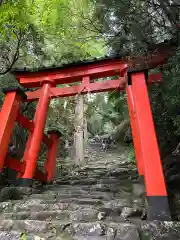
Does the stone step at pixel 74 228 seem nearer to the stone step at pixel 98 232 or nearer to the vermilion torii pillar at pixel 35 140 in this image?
the stone step at pixel 98 232

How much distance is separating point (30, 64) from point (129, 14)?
171 inches

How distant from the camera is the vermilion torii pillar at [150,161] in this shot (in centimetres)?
341

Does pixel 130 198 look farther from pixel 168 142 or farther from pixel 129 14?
pixel 129 14

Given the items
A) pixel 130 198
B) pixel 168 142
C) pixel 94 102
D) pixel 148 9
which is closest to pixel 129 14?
pixel 148 9

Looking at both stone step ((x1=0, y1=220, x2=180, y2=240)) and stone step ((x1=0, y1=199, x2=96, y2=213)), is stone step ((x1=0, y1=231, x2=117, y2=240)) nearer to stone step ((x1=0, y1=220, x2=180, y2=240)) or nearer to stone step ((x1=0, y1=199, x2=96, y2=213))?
stone step ((x1=0, y1=220, x2=180, y2=240))

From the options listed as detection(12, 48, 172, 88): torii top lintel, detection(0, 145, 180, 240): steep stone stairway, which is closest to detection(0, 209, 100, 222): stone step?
detection(0, 145, 180, 240): steep stone stairway

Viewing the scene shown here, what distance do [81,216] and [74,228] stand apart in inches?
16.1

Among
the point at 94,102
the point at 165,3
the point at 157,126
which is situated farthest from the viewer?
the point at 94,102

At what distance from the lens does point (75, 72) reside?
251 inches

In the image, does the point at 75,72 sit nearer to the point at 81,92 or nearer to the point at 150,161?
the point at 81,92

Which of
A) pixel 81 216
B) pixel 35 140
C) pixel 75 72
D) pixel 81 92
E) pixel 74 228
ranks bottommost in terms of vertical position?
pixel 74 228

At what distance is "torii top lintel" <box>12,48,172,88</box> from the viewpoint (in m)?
6.09

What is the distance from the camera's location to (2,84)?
6.82m

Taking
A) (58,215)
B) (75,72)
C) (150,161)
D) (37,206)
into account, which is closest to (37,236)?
(58,215)
